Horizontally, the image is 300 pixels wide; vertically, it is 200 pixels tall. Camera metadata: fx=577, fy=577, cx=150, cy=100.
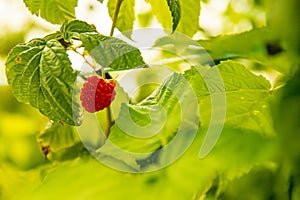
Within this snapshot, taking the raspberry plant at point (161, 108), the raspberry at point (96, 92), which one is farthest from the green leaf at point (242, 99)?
the raspberry at point (96, 92)

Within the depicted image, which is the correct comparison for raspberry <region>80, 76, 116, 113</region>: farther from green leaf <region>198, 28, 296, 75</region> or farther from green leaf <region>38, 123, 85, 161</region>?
green leaf <region>198, 28, 296, 75</region>

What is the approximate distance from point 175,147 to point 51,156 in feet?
0.76

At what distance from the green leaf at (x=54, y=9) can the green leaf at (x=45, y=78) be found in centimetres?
10

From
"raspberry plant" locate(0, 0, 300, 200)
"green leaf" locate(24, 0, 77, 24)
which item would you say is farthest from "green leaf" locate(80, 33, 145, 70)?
"green leaf" locate(24, 0, 77, 24)

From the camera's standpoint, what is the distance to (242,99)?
72cm

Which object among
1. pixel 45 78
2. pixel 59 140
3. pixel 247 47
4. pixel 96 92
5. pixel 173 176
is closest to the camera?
pixel 45 78

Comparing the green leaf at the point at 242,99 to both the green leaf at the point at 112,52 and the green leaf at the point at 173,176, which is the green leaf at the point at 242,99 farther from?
the green leaf at the point at 112,52

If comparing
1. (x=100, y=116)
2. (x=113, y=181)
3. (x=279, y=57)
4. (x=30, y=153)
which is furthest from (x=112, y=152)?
(x=30, y=153)

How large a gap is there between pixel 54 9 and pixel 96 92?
118 mm

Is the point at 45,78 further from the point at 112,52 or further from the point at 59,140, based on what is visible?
the point at 59,140

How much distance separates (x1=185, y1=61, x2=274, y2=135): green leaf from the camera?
688mm

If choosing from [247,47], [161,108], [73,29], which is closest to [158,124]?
[161,108]

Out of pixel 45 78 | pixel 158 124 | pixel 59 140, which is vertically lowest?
pixel 59 140

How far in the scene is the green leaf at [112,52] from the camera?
519mm
